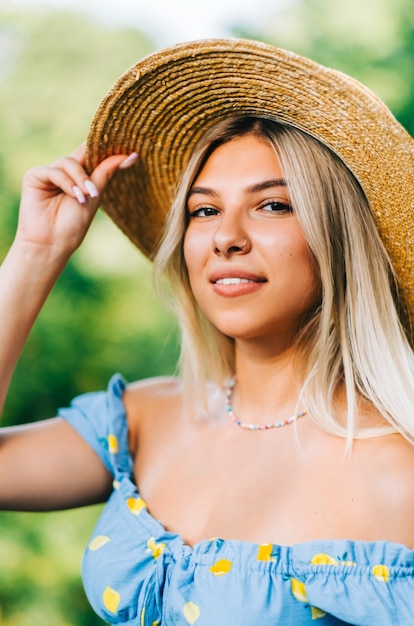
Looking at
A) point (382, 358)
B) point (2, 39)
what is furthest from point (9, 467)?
point (2, 39)

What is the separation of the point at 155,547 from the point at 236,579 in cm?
24

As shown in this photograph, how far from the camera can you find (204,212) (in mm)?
1946

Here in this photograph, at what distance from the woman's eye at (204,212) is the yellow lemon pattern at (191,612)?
0.89 m

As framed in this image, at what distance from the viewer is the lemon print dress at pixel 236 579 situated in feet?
5.07

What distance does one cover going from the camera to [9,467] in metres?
1.98

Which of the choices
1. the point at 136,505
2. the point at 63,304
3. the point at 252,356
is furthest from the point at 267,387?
the point at 63,304

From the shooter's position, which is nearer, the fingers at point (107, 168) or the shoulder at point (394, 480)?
the shoulder at point (394, 480)

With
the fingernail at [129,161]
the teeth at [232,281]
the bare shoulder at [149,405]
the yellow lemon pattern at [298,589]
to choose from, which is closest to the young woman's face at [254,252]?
the teeth at [232,281]

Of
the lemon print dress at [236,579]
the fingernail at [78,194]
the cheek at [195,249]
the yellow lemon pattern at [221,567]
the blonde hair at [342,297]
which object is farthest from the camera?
the fingernail at [78,194]

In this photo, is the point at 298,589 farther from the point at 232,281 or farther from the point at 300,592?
the point at 232,281

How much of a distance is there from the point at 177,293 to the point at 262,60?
0.76 meters

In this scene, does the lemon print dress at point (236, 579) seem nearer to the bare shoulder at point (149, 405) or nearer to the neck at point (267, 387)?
the bare shoulder at point (149, 405)

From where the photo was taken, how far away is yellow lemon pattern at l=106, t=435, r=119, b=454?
6.77ft

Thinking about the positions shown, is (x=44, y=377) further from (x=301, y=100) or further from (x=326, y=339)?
(x=301, y=100)
